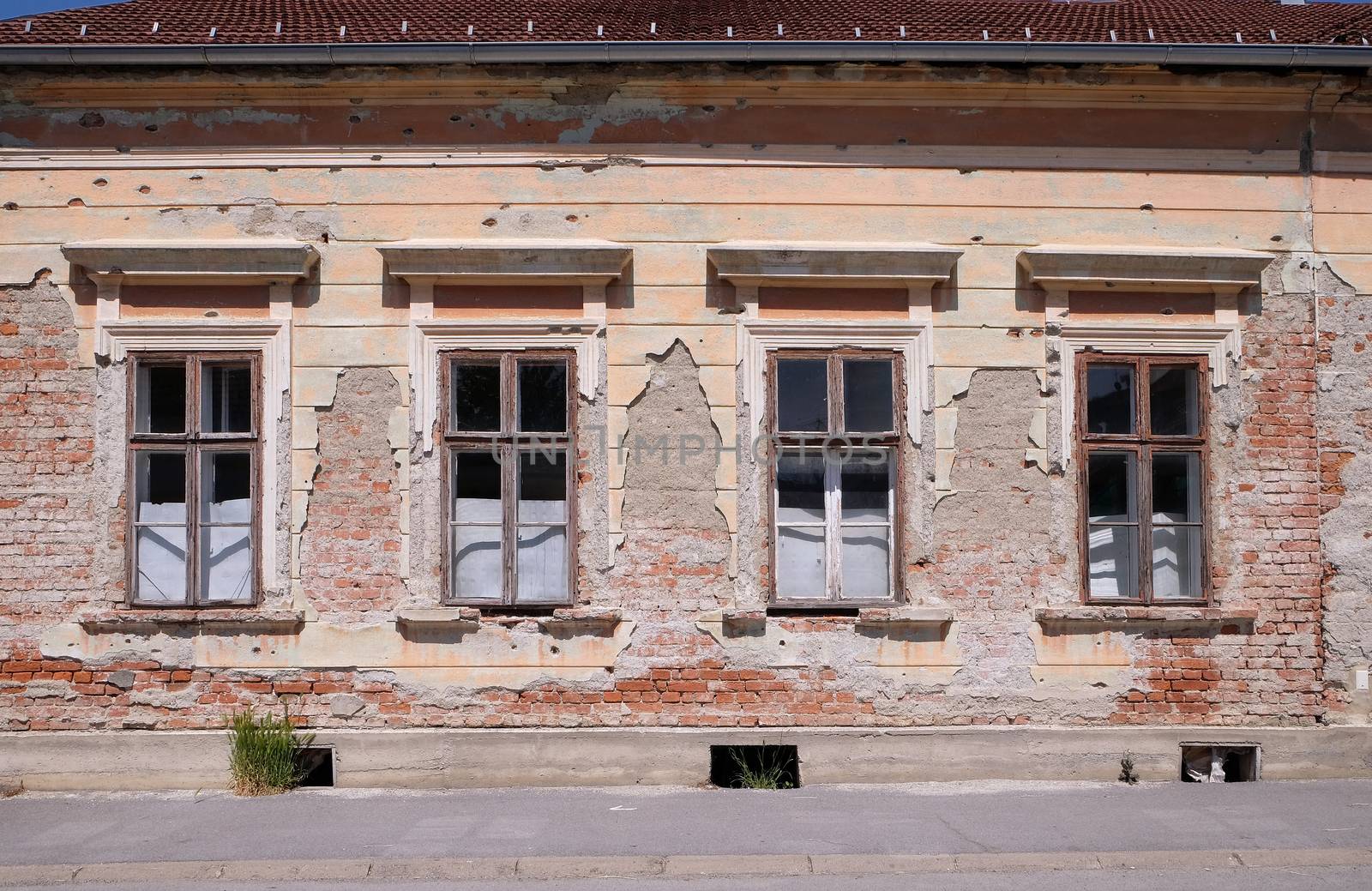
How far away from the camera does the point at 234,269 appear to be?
700 centimetres

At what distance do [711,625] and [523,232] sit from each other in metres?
2.68

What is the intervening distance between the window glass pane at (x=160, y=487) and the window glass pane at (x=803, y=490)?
12.2 feet

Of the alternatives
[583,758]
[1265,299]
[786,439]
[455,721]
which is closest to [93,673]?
[455,721]

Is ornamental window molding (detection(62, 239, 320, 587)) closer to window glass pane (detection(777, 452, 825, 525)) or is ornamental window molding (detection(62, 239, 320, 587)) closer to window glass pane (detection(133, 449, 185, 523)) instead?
window glass pane (detection(133, 449, 185, 523))

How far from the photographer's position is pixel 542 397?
23.4 feet

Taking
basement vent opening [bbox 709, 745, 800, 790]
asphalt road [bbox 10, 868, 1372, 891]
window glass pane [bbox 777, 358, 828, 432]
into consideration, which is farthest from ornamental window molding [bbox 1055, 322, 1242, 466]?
asphalt road [bbox 10, 868, 1372, 891]

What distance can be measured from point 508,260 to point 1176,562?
4.58 metres

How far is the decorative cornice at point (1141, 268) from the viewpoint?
7.08 metres

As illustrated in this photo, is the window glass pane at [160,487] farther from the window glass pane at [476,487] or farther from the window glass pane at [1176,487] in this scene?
the window glass pane at [1176,487]

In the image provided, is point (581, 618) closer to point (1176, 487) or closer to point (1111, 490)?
point (1111, 490)

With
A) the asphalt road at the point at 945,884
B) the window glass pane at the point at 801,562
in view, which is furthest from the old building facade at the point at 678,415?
the asphalt road at the point at 945,884

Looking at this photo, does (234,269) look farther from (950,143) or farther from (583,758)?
(950,143)

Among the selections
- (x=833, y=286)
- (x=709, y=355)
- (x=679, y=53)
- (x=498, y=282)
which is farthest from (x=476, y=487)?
(x=679, y=53)

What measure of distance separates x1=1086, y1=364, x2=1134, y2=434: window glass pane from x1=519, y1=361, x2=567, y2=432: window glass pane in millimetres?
3303
